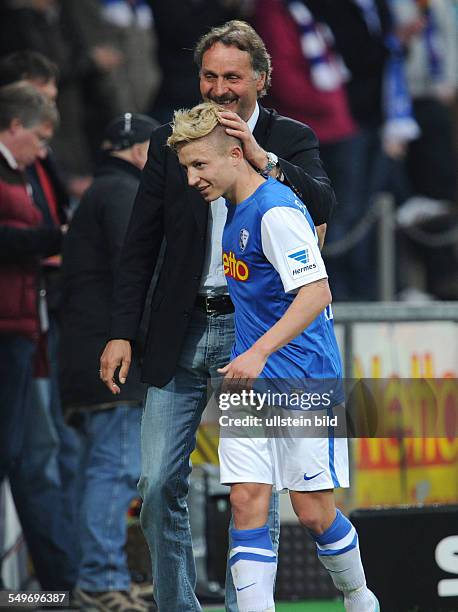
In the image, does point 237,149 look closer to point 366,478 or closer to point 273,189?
point 273,189

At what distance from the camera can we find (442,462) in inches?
300

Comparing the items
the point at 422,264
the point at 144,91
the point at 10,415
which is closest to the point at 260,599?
the point at 10,415

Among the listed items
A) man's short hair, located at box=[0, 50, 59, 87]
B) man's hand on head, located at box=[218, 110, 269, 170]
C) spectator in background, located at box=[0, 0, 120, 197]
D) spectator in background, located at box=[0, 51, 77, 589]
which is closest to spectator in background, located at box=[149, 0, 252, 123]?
spectator in background, located at box=[0, 0, 120, 197]

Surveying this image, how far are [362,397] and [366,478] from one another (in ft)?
5.74

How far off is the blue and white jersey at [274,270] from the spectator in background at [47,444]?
2.16 metres

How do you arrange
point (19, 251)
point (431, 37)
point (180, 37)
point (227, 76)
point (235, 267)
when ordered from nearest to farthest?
point (235, 267), point (227, 76), point (19, 251), point (180, 37), point (431, 37)

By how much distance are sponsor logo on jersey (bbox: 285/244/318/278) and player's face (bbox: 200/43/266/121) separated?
0.73 metres

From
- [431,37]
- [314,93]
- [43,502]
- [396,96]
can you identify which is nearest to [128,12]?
[314,93]

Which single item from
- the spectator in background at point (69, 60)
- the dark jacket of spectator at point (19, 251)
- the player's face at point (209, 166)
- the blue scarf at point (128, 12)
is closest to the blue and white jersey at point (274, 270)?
the player's face at point (209, 166)

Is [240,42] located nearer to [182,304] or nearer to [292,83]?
[182,304]

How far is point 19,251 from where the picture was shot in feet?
21.8

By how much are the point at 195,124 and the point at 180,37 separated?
5.64 metres

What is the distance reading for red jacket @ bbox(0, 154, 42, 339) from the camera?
6633mm

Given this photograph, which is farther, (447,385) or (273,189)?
(447,385)
